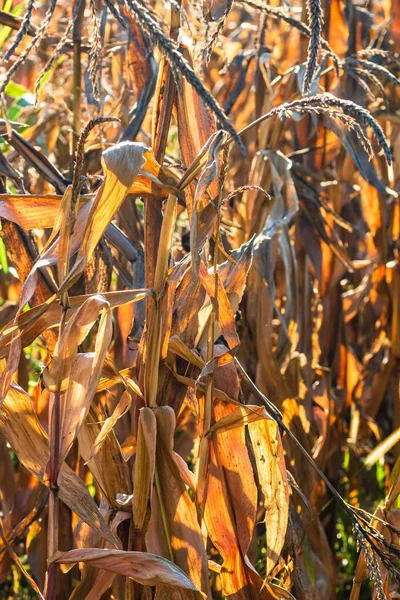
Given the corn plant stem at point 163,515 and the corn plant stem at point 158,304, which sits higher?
the corn plant stem at point 158,304

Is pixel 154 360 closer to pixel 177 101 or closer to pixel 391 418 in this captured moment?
pixel 177 101

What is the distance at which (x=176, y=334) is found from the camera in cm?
70

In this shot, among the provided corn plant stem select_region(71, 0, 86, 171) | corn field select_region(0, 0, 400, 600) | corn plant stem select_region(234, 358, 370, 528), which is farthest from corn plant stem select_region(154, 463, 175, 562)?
corn plant stem select_region(71, 0, 86, 171)

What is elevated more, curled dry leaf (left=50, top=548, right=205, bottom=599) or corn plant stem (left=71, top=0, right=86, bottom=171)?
corn plant stem (left=71, top=0, right=86, bottom=171)

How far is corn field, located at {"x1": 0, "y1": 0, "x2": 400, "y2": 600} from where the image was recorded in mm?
611

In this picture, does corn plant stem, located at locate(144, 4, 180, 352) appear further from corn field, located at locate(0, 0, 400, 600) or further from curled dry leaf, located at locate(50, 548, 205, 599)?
curled dry leaf, located at locate(50, 548, 205, 599)

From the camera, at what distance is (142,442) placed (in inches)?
25.6

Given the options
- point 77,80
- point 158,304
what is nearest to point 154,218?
point 158,304

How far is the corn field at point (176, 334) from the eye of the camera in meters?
0.61

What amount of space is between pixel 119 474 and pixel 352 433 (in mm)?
867

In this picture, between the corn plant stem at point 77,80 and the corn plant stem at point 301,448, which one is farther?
the corn plant stem at point 77,80

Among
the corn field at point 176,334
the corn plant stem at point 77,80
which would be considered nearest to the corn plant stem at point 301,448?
the corn field at point 176,334

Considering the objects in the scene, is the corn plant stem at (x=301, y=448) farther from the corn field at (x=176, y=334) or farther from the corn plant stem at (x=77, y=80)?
the corn plant stem at (x=77, y=80)

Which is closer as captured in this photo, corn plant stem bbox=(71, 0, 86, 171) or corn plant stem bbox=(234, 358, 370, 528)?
corn plant stem bbox=(234, 358, 370, 528)
